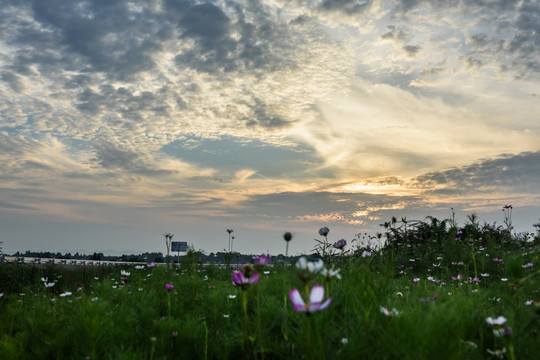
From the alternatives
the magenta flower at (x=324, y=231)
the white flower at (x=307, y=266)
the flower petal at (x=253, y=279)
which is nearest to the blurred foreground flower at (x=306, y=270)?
the white flower at (x=307, y=266)

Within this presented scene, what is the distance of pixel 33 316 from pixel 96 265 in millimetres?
10128

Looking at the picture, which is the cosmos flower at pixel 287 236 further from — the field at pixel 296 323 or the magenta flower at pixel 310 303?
the magenta flower at pixel 310 303

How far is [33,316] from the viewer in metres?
4.52

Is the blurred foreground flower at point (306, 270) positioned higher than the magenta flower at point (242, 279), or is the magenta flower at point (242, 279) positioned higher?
the blurred foreground flower at point (306, 270)

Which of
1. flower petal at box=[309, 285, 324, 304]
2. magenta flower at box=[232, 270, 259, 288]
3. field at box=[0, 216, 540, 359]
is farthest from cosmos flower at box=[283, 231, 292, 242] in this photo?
flower petal at box=[309, 285, 324, 304]

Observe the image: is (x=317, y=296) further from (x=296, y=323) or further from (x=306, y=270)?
(x=296, y=323)

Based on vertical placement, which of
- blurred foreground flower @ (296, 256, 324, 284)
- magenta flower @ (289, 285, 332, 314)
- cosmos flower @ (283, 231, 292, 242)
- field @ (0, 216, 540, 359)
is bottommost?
field @ (0, 216, 540, 359)

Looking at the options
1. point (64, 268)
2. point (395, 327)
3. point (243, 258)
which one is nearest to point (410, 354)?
point (395, 327)

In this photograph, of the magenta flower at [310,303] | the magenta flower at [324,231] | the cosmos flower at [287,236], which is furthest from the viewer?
the magenta flower at [324,231]

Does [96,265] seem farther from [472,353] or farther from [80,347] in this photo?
[472,353]

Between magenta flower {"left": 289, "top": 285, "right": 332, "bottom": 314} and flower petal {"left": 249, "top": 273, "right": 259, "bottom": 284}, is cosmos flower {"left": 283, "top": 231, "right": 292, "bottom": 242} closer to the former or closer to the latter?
flower petal {"left": 249, "top": 273, "right": 259, "bottom": 284}

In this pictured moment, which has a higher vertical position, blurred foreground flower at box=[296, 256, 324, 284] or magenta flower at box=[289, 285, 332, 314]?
blurred foreground flower at box=[296, 256, 324, 284]

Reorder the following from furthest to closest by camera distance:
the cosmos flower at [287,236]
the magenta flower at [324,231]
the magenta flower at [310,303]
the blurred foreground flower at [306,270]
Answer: the magenta flower at [324,231]
the cosmos flower at [287,236]
the blurred foreground flower at [306,270]
the magenta flower at [310,303]

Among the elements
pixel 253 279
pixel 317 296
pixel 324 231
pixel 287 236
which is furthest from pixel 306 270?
pixel 324 231
